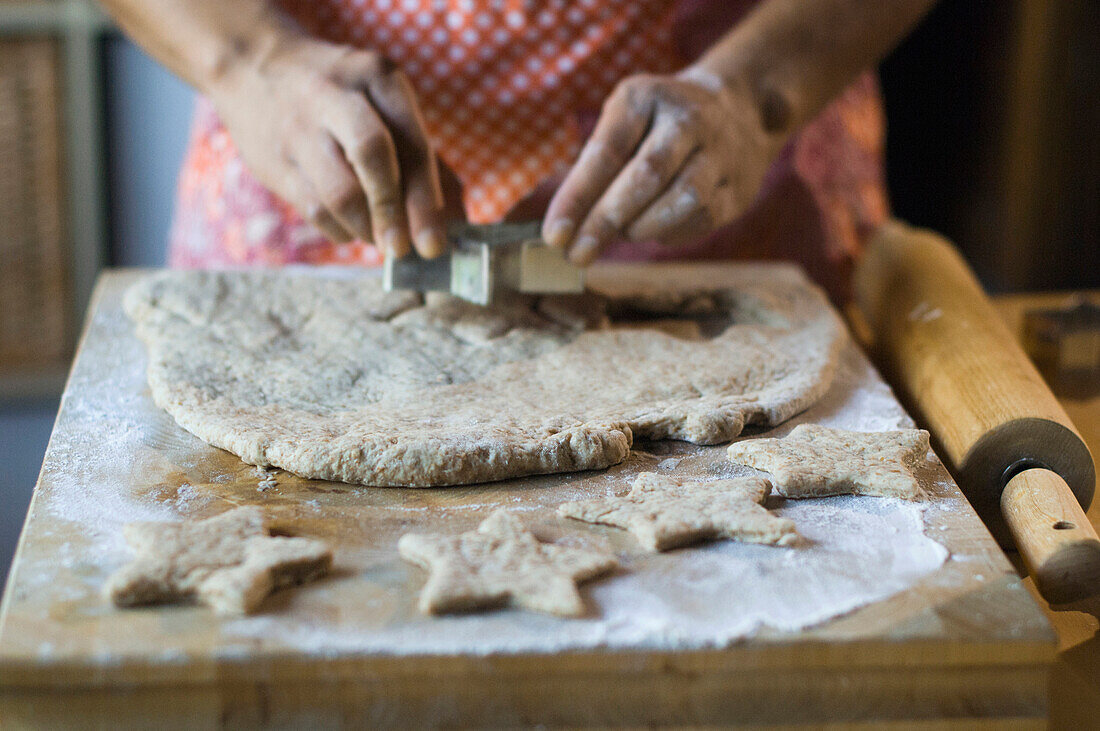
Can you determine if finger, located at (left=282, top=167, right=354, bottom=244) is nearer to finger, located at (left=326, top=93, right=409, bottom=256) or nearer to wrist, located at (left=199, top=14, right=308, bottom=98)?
finger, located at (left=326, top=93, right=409, bottom=256)

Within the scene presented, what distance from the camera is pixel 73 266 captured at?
397 centimetres

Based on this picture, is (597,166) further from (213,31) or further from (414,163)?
(213,31)

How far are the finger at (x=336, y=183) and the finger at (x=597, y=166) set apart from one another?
295 mm

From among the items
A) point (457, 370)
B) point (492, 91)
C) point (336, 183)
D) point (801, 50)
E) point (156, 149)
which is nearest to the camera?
point (457, 370)

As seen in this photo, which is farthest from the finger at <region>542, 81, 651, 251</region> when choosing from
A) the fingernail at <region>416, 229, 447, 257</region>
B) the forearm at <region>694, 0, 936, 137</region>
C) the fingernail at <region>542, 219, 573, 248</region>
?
the forearm at <region>694, 0, 936, 137</region>

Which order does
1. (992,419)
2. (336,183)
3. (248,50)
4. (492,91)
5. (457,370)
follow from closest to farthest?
(992,419)
(457,370)
(336,183)
(248,50)
(492,91)

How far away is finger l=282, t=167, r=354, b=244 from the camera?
1.63 meters

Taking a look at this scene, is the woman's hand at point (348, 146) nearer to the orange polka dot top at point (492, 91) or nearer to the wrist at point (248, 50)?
the wrist at point (248, 50)

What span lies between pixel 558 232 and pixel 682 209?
0.24m

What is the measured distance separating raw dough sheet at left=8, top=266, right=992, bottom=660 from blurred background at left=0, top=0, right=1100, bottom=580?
9.22 ft

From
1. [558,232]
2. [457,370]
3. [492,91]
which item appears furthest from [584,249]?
[492,91]

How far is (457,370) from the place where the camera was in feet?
4.76

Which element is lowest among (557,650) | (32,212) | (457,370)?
(32,212)

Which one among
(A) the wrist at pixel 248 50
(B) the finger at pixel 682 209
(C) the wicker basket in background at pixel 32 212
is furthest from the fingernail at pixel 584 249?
(C) the wicker basket in background at pixel 32 212
